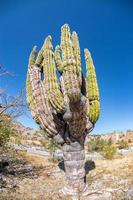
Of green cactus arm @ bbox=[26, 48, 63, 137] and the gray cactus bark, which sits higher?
green cactus arm @ bbox=[26, 48, 63, 137]

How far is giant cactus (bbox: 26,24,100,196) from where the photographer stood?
35.1 feet

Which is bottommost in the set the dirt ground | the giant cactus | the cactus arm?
the dirt ground

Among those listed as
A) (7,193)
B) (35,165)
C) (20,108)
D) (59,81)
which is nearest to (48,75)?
(59,81)

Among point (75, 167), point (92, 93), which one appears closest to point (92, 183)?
point (75, 167)

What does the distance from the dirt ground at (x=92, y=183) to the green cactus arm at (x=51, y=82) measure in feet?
10.8

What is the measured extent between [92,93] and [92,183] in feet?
12.4

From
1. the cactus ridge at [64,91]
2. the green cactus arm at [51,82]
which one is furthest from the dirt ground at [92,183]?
the green cactus arm at [51,82]

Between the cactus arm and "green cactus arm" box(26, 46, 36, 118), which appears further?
"green cactus arm" box(26, 46, 36, 118)

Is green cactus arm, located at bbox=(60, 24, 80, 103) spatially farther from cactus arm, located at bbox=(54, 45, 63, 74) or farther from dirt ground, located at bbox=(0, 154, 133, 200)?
dirt ground, located at bbox=(0, 154, 133, 200)

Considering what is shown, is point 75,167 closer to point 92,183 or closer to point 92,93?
point 92,183

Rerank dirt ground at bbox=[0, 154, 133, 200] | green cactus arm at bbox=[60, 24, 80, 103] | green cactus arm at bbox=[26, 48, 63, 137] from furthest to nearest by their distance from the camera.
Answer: green cactus arm at bbox=[26, 48, 63, 137] < dirt ground at bbox=[0, 154, 133, 200] < green cactus arm at bbox=[60, 24, 80, 103]

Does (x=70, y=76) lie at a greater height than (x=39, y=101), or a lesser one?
lesser

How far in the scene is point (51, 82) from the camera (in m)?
12.0

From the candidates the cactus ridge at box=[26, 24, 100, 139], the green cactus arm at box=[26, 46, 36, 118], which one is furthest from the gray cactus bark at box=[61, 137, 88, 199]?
the green cactus arm at box=[26, 46, 36, 118]
